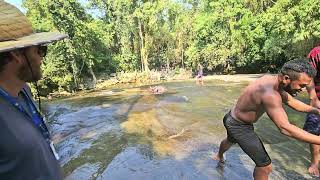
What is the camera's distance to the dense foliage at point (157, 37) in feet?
95.9

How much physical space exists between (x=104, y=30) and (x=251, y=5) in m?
16.8

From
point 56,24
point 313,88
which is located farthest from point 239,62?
point 313,88

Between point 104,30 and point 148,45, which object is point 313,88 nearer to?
point 148,45

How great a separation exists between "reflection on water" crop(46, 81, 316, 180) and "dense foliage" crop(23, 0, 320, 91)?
11782mm

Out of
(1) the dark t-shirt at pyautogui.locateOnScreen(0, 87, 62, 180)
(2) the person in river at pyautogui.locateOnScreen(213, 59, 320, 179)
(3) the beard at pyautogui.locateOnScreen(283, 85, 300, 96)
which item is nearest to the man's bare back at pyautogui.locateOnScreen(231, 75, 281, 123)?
(2) the person in river at pyautogui.locateOnScreen(213, 59, 320, 179)

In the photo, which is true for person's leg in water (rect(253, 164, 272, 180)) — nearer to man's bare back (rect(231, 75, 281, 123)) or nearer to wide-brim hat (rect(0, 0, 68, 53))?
man's bare back (rect(231, 75, 281, 123))

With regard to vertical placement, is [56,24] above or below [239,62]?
above

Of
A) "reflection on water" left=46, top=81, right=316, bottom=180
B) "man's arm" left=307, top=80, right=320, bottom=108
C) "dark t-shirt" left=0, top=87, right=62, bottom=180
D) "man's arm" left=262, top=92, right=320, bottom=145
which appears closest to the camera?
"dark t-shirt" left=0, top=87, right=62, bottom=180

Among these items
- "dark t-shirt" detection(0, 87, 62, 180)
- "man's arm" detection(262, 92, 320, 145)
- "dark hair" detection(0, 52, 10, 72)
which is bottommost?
"man's arm" detection(262, 92, 320, 145)

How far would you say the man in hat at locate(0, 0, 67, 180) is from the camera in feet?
5.22

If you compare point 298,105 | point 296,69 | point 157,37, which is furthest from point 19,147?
point 157,37

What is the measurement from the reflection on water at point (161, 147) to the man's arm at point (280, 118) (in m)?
1.81

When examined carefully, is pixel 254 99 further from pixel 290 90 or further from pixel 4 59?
pixel 4 59

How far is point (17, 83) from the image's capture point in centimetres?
177
